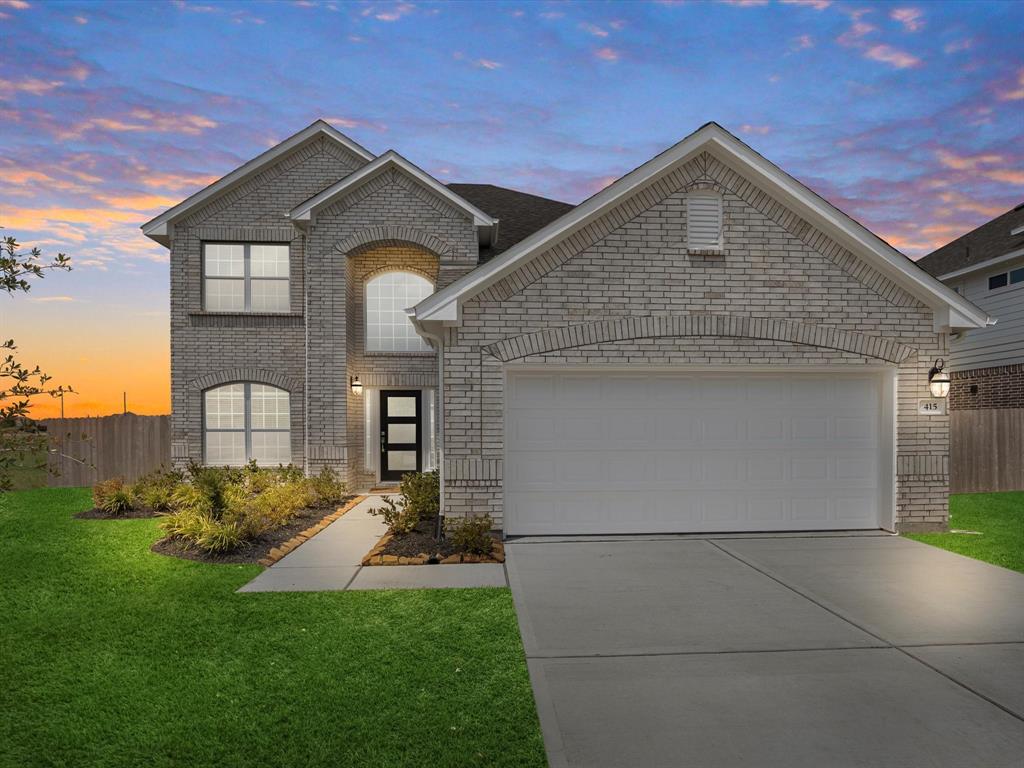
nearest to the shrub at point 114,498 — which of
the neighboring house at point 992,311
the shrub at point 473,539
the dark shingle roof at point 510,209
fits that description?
the shrub at point 473,539

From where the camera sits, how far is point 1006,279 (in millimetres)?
20047

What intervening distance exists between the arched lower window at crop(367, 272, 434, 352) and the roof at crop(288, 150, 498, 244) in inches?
83.5

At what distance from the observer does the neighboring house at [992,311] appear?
63.9 ft

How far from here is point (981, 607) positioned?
672cm

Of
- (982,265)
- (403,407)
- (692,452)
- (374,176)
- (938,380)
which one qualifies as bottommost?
(692,452)

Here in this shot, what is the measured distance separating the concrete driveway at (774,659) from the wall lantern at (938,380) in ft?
9.16

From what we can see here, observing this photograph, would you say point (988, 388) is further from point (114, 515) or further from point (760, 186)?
point (114, 515)

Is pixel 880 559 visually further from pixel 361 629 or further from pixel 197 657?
pixel 197 657

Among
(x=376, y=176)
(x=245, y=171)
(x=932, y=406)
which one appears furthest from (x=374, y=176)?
(x=932, y=406)

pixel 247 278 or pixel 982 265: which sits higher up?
pixel 982 265

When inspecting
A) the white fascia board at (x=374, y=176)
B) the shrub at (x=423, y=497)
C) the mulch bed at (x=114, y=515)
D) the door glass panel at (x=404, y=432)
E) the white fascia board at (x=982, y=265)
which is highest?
the white fascia board at (x=374, y=176)

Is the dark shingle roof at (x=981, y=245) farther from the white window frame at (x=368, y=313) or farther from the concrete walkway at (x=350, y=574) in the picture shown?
the concrete walkway at (x=350, y=574)

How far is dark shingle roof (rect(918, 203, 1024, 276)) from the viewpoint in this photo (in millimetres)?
20156

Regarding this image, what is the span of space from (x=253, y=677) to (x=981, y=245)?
24884 mm
